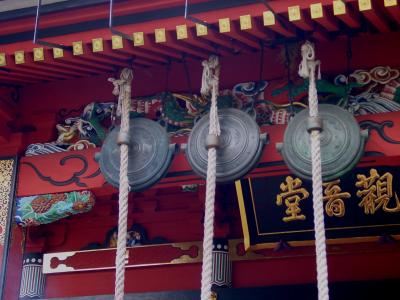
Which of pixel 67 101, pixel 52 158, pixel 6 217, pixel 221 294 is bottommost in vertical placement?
pixel 221 294

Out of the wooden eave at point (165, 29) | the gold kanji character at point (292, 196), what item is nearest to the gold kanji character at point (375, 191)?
the gold kanji character at point (292, 196)

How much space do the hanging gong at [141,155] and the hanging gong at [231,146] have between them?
0.14 meters

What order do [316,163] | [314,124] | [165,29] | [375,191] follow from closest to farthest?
A: 1. [316,163]
2. [314,124]
3. [165,29]
4. [375,191]

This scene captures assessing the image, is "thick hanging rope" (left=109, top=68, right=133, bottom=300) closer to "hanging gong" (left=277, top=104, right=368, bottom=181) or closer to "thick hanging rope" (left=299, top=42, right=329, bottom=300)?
"hanging gong" (left=277, top=104, right=368, bottom=181)

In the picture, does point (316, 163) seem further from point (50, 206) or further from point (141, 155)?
point (50, 206)

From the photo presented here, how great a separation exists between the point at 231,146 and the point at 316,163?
19.3 inches

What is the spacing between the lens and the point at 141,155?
4.41 metres

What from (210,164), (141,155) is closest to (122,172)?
(141,155)

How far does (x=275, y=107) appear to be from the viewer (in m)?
4.54

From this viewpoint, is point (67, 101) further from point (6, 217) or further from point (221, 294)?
point (221, 294)

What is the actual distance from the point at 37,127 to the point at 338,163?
1.91m

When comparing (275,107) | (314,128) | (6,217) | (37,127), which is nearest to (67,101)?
(37,127)

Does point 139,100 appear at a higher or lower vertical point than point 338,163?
higher

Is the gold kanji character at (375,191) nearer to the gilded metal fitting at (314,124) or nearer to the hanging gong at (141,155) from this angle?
the gilded metal fitting at (314,124)
